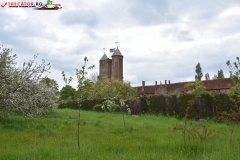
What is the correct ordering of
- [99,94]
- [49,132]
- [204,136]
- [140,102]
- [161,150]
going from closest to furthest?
1. [161,150]
2. [204,136]
3. [49,132]
4. [140,102]
5. [99,94]

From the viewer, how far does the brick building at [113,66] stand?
72312 millimetres

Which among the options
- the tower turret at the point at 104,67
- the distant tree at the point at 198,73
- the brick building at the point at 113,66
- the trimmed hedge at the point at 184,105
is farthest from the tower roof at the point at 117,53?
the trimmed hedge at the point at 184,105

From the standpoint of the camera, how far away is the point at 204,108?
1411 centimetres

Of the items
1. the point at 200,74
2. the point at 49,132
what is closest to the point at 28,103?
the point at 49,132

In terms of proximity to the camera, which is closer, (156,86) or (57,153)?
(57,153)

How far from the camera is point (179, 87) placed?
199 ft

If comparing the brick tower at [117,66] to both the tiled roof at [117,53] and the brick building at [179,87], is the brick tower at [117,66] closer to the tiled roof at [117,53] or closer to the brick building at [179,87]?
the tiled roof at [117,53]

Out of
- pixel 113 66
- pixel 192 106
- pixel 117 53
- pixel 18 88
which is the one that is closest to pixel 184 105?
pixel 192 106

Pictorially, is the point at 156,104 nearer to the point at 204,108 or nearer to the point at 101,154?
the point at 204,108

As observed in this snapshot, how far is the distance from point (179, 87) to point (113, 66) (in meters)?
24.3

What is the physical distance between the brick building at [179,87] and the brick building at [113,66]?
912cm

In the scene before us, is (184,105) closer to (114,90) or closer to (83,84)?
(83,84)

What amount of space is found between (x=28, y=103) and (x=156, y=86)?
58599mm

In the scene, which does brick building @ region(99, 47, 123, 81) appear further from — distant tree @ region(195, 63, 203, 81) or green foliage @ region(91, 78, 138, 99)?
green foliage @ region(91, 78, 138, 99)
